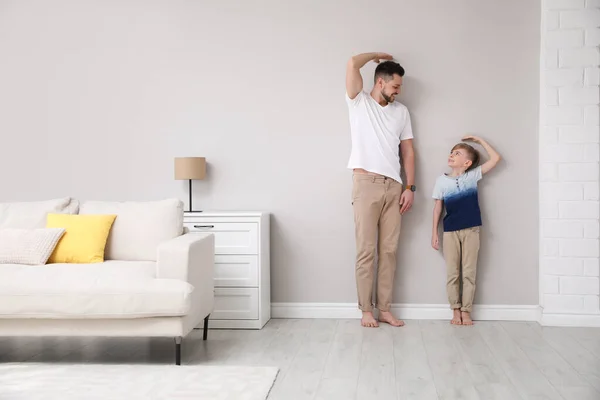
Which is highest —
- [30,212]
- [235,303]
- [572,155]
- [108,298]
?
[572,155]

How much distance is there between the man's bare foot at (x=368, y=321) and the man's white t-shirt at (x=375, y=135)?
934mm

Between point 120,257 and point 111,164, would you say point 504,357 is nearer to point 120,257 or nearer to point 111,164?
point 120,257

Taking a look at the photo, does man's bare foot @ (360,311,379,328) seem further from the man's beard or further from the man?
the man's beard

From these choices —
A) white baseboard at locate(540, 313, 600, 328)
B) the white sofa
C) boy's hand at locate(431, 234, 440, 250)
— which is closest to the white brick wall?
white baseboard at locate(540, 313, 600, 328)

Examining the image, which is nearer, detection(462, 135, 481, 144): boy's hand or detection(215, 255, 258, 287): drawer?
detection(215, 255, 258, 287): drawer

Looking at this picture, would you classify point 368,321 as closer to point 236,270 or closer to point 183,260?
point 236,270

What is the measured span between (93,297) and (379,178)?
6.76 ft

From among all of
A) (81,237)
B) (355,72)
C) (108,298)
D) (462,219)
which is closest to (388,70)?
(355,72)

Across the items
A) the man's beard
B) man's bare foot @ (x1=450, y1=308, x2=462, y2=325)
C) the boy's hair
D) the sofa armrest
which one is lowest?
man's bare foot @ (x1=450, y1=308, x2=462, y2=325)

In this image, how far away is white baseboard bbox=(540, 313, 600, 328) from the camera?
4.64m

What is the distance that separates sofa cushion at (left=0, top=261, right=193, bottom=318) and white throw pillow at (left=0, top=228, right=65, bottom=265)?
377 mm

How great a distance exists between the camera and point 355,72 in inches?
181

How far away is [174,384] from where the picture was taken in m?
3.26

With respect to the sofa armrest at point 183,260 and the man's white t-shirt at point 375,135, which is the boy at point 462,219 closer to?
the man's white t-shirt at point 375,135
